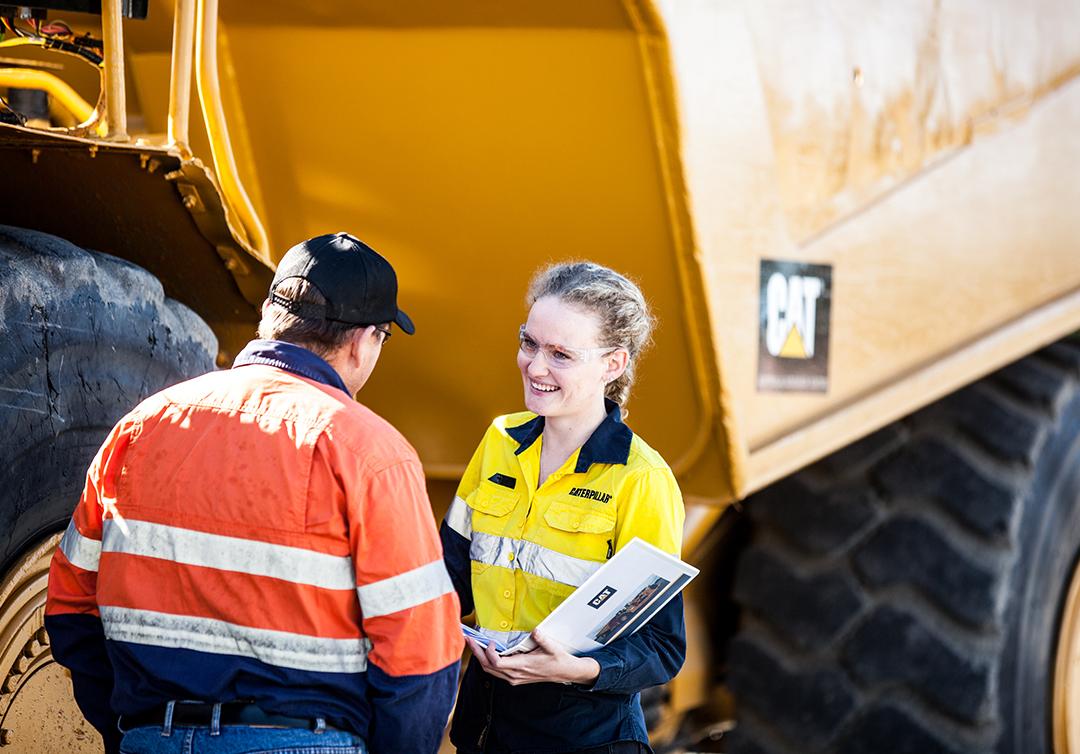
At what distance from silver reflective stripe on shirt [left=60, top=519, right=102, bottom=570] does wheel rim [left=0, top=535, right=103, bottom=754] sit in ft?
0.74

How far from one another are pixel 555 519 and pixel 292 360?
1.77ft

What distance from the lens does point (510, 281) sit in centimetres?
318

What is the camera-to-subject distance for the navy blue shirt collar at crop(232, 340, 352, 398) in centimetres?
205

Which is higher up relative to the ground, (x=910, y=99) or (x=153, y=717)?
(x=910, y=99)

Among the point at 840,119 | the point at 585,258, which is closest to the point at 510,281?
the point at 585,258

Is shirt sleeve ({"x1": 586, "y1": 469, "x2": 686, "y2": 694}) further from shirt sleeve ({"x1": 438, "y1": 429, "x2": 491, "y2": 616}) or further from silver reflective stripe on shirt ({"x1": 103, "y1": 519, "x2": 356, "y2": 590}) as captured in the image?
silver reflective stripe on shirt ({"x1": 103, "y1": 519, "x2": 356, "y2": 590})

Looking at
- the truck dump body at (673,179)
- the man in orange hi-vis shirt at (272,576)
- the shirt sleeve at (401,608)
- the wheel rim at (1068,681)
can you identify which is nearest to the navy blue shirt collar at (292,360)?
the man in orange hi-vis shirt at (272,576)

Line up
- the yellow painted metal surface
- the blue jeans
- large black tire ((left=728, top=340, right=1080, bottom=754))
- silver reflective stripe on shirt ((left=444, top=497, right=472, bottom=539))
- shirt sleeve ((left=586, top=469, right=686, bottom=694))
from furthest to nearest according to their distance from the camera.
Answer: large black tire ((left=728, top=340, right=1080, bottom=754)) → the yellow painted metal surface → silver reflective stripe on shirt ((left=444, top=497, right=472, bottom=539)) → shirt sleeve ((left=586, top=469, right=686, bottom=694)) → the blue jeans

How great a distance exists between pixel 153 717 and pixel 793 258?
5.94ft

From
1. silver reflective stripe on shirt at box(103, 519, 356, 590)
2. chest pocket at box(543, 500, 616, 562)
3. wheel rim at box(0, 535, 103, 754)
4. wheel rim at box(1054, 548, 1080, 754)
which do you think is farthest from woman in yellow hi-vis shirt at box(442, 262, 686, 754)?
wheel rim at box(1054, 548, 1080, 754)

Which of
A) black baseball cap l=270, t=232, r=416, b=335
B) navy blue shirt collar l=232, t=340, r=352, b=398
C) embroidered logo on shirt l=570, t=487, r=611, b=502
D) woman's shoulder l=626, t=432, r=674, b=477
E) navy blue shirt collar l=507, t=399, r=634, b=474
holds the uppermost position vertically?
black baseball cap l=270, t=232, r=416, b=335

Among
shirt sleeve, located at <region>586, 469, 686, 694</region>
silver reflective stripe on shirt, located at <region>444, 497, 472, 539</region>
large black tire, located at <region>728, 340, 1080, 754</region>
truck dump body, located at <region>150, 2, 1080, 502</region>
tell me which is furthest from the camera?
large black tire, located at <region>728, 340, 1080, 754</region>

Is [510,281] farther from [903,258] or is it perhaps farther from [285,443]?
[285,443]

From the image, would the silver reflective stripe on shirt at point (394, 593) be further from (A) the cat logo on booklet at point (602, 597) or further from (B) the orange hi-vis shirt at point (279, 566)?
(A) the cat logo on booklet at point (602, 597)
